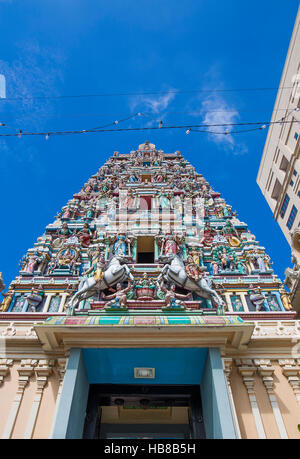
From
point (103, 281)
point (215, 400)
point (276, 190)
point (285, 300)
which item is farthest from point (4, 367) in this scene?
point (276, 190)

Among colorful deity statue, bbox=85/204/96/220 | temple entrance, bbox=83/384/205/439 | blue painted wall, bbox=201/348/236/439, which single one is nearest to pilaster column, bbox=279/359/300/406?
blue painted wall, bbox=201/348/236/439

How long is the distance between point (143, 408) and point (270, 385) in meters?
Answer: 4.08

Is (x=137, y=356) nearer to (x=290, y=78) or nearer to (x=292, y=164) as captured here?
(x=292, y=164)

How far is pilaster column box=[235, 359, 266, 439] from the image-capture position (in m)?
7.82

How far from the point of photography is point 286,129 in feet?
102

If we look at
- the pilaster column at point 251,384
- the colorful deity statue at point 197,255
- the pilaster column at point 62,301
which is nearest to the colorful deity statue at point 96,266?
the pilaster column at point 62,301

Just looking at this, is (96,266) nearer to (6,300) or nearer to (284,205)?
(6,300)

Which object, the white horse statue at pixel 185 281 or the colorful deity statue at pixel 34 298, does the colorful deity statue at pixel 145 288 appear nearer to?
the white horse statue at pixel 185 281

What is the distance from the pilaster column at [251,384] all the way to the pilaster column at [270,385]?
0.25 meters

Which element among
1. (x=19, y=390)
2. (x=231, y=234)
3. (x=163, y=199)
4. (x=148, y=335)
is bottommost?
(x=19, y=390)

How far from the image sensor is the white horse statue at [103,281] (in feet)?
37.0

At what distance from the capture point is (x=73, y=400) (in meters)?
7.57

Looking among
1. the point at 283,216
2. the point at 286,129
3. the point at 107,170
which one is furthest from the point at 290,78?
the point at 107,170

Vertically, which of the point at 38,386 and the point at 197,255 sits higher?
the point at 197,255
